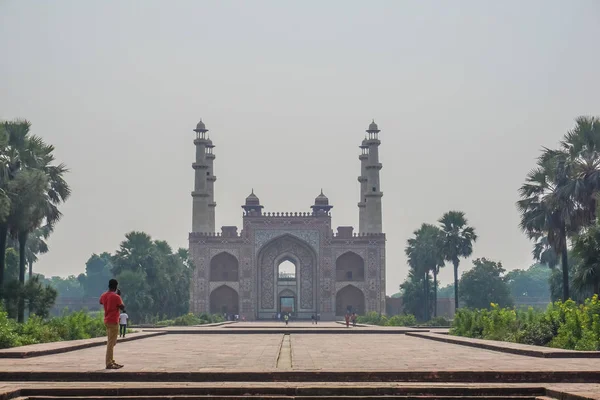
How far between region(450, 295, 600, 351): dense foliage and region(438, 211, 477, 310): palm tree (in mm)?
18113

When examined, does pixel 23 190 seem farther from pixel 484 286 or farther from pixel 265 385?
pixel 484 286

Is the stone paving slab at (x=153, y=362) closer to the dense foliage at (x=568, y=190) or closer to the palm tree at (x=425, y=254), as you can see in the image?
the dense foliage at (x=568, y=190)

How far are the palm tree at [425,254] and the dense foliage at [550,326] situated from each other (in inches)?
870

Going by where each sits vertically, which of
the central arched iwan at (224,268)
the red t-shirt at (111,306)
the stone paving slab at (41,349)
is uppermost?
the central arched iwan at (224,268)

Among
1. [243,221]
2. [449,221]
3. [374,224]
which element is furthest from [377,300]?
[449,221]

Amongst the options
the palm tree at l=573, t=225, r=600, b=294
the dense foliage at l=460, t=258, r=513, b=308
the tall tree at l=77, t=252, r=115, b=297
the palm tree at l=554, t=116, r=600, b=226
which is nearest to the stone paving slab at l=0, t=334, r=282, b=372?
the palm tree at l=573, t=225, r=600, b=294

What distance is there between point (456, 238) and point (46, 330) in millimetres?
26441

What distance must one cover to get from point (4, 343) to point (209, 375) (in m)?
6.59

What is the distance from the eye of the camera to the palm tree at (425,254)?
46309 mm

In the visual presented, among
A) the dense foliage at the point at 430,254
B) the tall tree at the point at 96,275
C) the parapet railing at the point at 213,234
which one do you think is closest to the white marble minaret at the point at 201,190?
the parapet railing at the point at 213,234

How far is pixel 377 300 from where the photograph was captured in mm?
57469

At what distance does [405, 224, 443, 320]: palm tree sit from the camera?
4631 cm

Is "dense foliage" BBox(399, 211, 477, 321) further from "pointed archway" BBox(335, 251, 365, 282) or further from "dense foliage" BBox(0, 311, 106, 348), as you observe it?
"dense foliage" BBox(0, 311, 106, 348)

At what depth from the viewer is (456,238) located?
40.8 metres
